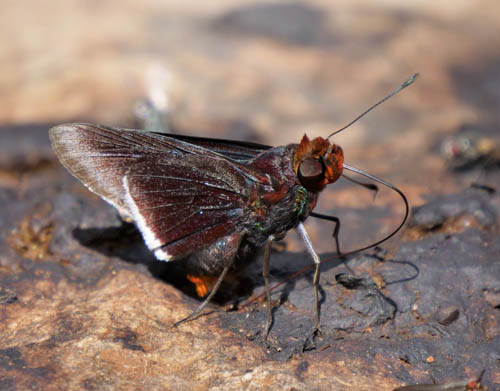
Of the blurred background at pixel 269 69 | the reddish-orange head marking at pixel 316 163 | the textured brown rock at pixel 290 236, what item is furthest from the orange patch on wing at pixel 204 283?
the blurred background at pixel 269 69

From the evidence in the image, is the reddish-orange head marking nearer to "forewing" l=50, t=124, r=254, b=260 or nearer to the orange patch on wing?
"forewing" l=50, t=124, r=254, b=260

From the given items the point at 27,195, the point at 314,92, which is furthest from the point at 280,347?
the point at 314,92

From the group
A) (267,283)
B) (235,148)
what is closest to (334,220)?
(267,283)

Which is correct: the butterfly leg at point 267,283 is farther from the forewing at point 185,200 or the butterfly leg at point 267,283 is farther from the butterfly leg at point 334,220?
the butterfly leg at point 334,220

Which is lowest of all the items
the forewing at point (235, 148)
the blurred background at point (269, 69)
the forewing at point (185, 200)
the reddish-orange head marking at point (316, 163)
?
the forewing at point (185, 200)

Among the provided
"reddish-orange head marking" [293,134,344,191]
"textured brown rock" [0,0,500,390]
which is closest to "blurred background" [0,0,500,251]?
"textured brown rock" [0,0,500,390]

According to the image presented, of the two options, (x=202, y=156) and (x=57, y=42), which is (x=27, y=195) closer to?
(x=202, y=156)
